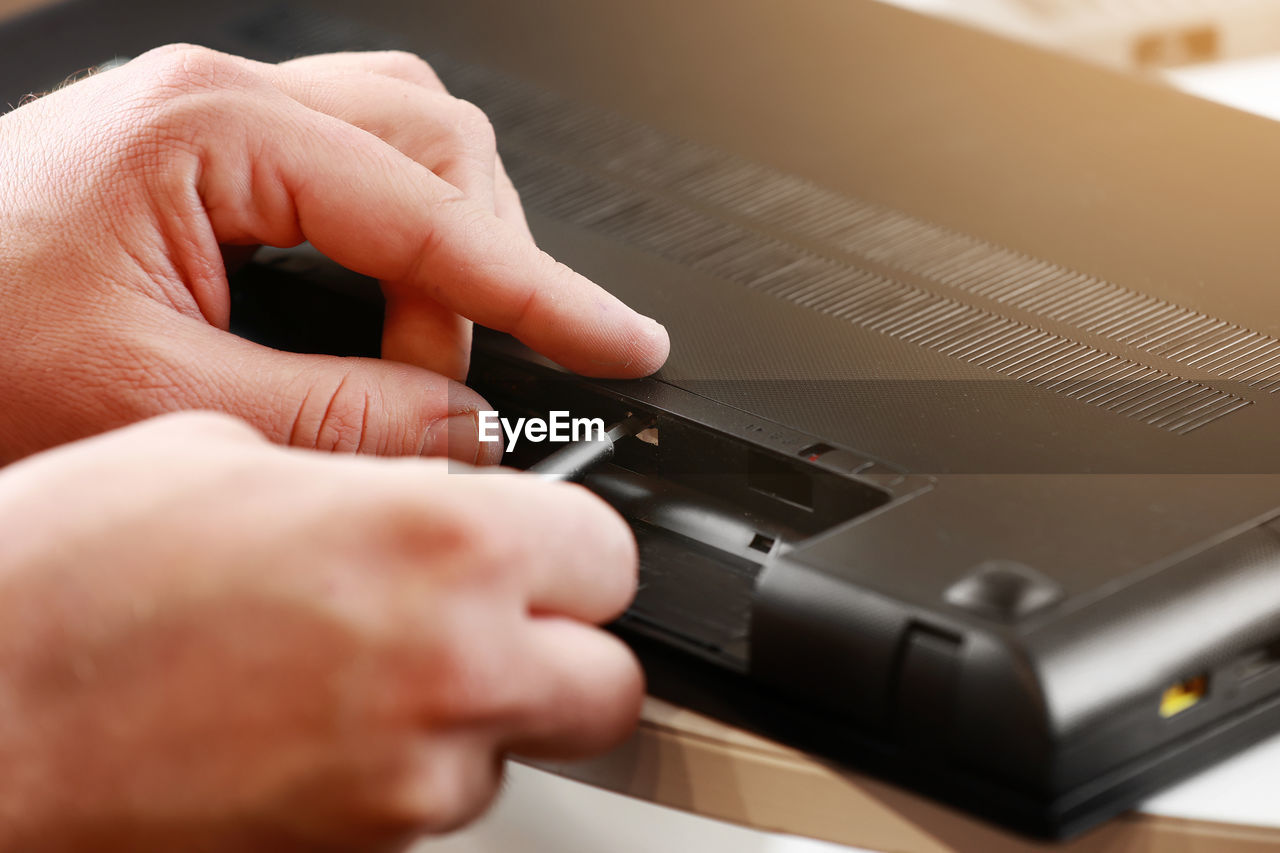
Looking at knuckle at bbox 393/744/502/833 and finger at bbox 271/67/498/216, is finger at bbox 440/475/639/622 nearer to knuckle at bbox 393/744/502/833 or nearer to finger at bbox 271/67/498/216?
knuckle at bbox 393/744/502/833

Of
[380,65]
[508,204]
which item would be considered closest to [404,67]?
[380,65]

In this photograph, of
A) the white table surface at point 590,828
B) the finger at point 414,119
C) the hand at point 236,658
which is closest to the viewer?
the hand at point 236,658

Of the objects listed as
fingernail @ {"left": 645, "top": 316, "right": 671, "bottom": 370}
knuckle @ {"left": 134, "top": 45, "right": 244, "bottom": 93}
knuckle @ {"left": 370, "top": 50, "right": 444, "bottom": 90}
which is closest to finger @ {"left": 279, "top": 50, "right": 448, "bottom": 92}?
knuckle @ {"left": 370, "top": 50, "right": 444, "bottom": 90}

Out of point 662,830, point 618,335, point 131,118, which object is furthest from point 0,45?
point 662,830

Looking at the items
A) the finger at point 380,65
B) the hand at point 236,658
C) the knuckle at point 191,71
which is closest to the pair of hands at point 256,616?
Result: the hand at point 236,658

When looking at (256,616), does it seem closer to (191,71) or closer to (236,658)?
(236,658)

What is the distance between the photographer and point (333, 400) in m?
0.55

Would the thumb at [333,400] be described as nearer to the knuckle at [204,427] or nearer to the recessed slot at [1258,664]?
the knuckle at [204,427]

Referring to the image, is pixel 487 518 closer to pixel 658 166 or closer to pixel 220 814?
pixel 220 814

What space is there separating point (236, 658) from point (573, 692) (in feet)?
0.35

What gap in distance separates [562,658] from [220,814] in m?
0.11

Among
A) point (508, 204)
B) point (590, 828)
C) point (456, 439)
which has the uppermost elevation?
point (508, 204)

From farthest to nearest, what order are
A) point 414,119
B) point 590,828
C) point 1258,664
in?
point 414,119
point 590,828
point 1258,664

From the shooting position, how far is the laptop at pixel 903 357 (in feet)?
1.41
